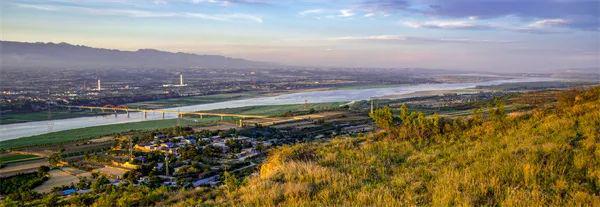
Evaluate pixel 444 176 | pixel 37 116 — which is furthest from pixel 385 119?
pixel 37 116

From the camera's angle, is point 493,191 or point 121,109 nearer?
point 493,191

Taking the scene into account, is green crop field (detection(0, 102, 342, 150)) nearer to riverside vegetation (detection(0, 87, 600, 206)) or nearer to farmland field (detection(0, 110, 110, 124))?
farmland field (detection(0, 110, 110, 124))

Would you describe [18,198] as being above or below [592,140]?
below

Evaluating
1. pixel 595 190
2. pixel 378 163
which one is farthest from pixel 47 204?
pixel 595 190

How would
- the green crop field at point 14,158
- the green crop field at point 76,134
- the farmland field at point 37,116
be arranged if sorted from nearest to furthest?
the green crop field at point 14,158, the green crop field at point 76,134, the farmland field at point 37,116

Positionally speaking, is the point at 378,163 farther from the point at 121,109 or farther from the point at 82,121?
the point at 121,109

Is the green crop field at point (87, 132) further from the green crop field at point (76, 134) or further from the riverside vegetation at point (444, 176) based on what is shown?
the riverside vegetation at point (444, 176)

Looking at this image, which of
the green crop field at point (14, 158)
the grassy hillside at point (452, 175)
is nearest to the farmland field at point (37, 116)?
the green crop field at point (14, 158)

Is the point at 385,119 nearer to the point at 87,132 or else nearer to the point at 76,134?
the point at 76,134
